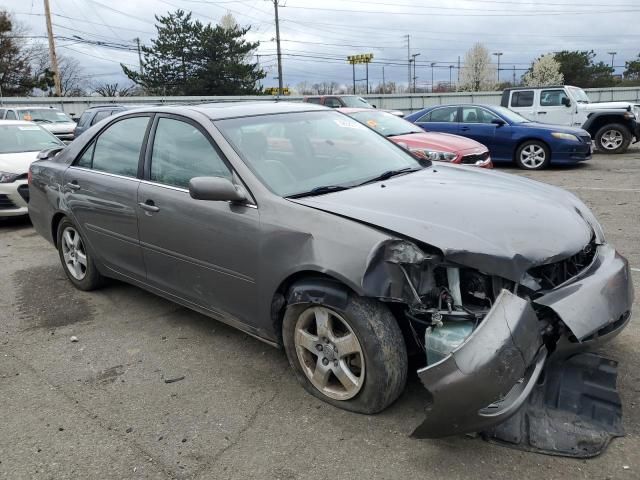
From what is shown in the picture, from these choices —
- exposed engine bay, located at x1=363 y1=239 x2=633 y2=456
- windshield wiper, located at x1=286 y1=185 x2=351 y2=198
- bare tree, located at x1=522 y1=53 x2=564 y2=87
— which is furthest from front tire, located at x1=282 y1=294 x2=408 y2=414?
bare tree, located at x1=522 y1=53 x2=564 y2=87

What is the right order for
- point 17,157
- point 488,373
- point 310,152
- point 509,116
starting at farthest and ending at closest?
point 509,116
point 17,157
point 310,152
point 488,373

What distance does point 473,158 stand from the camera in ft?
28.7

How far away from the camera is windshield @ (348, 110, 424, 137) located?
9766mm

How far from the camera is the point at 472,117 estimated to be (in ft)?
41.5

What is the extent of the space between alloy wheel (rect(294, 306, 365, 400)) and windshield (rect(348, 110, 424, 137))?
7080mm

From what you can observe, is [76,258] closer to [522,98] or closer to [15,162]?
[15,162]

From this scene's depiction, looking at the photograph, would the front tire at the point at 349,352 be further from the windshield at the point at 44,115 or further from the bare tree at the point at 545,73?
the bare tree at the point at 545,73

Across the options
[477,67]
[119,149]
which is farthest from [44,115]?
[477,67]

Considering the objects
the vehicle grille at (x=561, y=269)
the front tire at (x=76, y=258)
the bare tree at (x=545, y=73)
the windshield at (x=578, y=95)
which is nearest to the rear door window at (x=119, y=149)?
the front tire at (x=76, y=258)

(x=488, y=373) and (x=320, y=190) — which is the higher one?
(x=320, y=190)

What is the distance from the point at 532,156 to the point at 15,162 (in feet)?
33.0

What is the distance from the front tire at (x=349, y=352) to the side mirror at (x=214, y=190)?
72cm

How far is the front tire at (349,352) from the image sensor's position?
264 cm

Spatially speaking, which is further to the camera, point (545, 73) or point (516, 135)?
point (545, 73)
